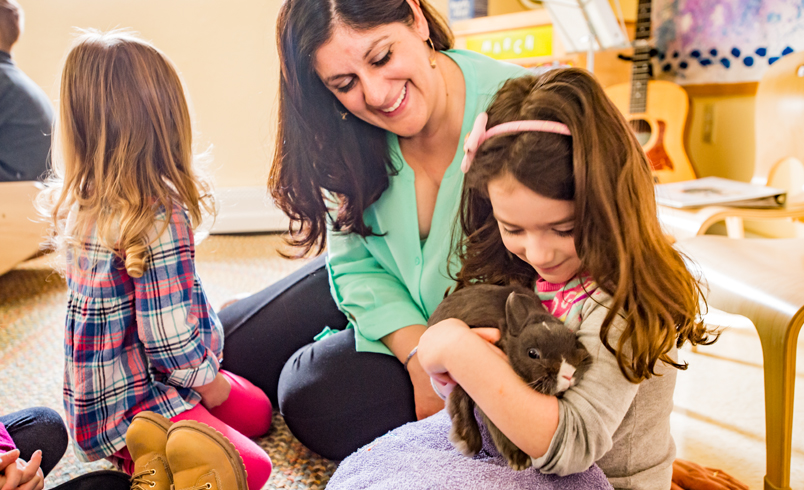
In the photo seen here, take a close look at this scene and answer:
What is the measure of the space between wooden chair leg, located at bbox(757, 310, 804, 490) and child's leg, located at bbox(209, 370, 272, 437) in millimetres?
1017

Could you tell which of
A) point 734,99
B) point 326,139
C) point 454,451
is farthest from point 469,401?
point 734,99

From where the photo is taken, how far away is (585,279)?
2.31 ft

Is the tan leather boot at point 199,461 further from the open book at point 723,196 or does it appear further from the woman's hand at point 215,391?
the open book at point 723,196

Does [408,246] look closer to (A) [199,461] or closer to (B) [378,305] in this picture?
(B) [378,305]

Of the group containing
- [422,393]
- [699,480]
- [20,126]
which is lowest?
[699,480]

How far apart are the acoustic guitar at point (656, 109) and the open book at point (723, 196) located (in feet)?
2.10

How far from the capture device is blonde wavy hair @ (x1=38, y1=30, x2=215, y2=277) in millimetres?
994

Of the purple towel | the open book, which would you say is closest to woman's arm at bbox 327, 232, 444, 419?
the purple towel

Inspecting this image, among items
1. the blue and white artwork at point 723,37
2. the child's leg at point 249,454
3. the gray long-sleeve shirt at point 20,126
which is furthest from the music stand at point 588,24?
the gray long-sleeve shirt at point 20,126

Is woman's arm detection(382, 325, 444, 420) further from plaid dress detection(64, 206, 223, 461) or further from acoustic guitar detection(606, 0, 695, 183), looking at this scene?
acoustic guitar detection(606, 0, 695, 183)

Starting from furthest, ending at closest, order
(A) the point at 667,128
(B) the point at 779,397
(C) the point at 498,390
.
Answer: (A) the point at 667,128 < (B) the point at 779,397 < (C) the point at 498,390

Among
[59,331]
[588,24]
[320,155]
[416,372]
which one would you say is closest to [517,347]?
[416,372]

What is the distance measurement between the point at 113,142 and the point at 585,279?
2.97 ft

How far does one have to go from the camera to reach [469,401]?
0.70 meters
